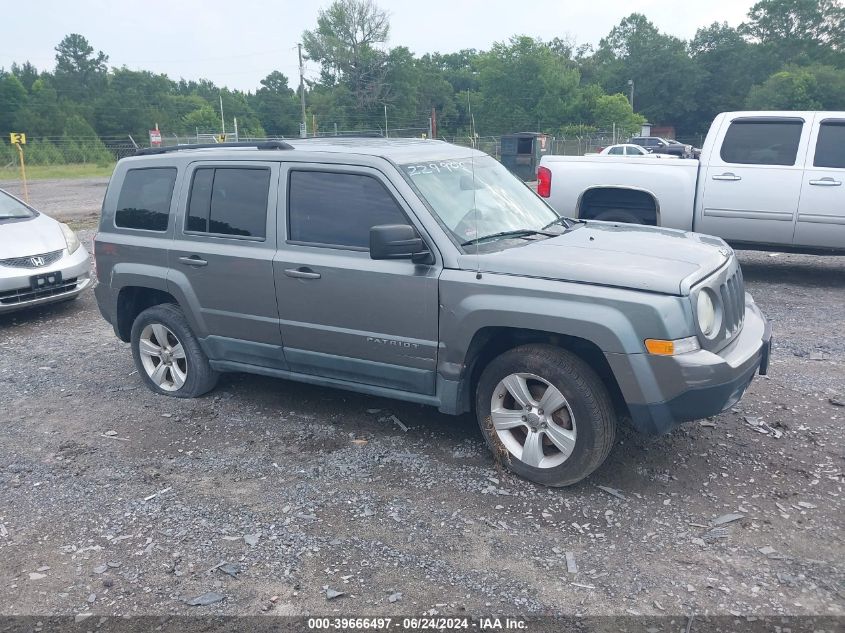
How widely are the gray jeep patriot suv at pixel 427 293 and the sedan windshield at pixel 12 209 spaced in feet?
12.4

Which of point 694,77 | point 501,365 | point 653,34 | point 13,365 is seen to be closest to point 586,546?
point 501,365

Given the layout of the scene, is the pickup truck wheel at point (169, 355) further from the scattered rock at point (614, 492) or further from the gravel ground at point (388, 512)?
the scattered rock at point (614, 492)

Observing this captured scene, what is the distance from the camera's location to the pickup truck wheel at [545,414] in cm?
389

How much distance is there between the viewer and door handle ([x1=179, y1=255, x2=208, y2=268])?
5.14 m

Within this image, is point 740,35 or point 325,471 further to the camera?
point 740,35

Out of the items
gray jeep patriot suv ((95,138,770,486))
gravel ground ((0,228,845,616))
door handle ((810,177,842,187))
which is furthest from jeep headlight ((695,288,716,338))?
door handle ((810,177,842,187))

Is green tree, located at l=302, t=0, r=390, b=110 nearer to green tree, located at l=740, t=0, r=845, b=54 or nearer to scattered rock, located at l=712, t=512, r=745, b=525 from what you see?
scattered rock, located at l=712, t=512, r=745, b=525

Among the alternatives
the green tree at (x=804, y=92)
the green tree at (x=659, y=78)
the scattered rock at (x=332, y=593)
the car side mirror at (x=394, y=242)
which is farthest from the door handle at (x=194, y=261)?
the green tree at (x=659, y=78)

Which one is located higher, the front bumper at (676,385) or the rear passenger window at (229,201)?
the rear passenger window at (229,201)

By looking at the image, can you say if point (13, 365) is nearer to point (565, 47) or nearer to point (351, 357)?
point (351, 357)

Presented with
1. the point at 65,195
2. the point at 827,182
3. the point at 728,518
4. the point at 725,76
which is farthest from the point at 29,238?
the point at 725,76

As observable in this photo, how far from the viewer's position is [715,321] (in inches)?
155

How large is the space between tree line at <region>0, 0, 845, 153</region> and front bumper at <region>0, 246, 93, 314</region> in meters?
14.9

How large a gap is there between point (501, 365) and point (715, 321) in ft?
3.83
